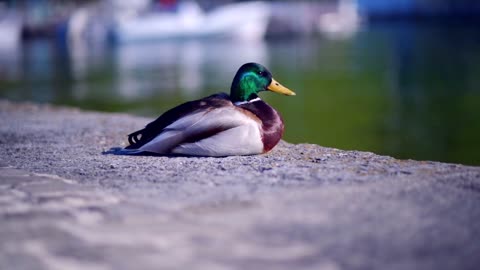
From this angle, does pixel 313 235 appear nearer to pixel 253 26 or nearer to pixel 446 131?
pixel 446 131

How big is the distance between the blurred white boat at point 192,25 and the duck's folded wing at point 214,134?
48.9m

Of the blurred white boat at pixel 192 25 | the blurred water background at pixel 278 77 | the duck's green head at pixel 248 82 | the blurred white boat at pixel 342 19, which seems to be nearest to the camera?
the duck's green head at pixel 248 82

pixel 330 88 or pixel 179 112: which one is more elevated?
pixel 179 112

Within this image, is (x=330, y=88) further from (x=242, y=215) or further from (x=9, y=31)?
(x=9, y=31)

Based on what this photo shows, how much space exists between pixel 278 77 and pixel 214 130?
65.0 ft

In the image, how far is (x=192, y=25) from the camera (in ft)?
191

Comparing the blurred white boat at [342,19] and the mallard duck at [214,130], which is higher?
the mallard duck at [214,130]

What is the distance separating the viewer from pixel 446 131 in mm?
13945

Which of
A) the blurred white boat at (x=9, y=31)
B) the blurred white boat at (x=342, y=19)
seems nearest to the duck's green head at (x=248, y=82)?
the blurred white boat at (x=9, y=31)

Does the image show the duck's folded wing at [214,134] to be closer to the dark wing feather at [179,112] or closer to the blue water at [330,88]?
the dark wing feather at [179,112]

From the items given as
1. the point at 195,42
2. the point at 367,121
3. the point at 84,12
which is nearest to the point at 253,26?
the point at 195,42

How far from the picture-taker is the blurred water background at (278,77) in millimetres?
14187

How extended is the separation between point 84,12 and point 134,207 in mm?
57202

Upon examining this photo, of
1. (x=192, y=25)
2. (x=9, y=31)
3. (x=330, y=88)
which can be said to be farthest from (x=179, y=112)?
(x=192, y=25)
